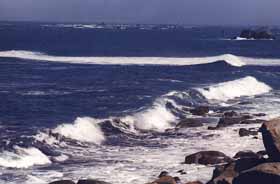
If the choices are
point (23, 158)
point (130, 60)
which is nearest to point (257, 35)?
point (130, 60)

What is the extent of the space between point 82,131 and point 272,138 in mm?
12579

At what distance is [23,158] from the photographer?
22109 millimetres

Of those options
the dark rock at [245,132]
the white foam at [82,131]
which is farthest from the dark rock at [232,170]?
the white foam at [82,131]

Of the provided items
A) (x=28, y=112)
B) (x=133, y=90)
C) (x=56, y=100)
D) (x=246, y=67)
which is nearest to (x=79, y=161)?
(x=28, y=112)

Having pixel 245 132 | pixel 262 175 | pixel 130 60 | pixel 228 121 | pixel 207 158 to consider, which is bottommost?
pixel 130 60

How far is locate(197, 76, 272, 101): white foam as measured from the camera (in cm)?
4344

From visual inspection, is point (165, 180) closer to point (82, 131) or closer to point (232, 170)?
point (232, 170)

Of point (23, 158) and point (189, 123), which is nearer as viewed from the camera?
point (23, 158)

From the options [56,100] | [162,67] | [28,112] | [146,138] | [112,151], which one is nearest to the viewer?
[112,151]

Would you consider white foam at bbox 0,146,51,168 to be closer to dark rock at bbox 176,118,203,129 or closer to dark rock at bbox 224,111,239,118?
dark rock at bbox 176,118,203,129

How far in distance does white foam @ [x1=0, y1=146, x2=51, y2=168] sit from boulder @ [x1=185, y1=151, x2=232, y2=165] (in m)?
4.84

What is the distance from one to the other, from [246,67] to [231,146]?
4700 cm

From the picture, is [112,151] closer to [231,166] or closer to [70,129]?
[70,129]

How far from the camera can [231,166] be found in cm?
1762
